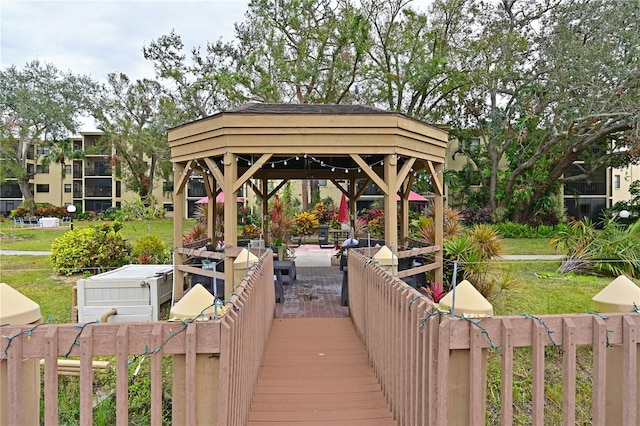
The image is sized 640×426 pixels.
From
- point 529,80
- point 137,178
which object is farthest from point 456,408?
point 137,178

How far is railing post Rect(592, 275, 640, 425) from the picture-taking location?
2049 mm

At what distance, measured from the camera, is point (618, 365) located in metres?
2.09

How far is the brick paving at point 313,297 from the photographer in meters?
5.88

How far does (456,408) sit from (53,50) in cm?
4075

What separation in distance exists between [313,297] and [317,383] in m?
3.46

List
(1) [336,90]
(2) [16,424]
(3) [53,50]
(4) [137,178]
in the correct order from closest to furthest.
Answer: (2) [16,424] → (1) [336,90] → (3) [53,50] → (4) [137,178]

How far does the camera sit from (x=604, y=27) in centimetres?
1481

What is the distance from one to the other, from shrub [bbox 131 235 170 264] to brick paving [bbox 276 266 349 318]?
3966 mm

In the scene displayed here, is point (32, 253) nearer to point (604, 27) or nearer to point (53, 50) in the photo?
point (604, 27)

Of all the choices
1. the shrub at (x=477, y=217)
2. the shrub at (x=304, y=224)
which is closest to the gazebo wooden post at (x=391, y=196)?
the shrub at (x=304, y=224)

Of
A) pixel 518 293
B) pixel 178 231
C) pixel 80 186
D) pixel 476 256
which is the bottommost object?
pixel 518 293

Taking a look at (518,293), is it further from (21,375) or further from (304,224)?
(304,224)

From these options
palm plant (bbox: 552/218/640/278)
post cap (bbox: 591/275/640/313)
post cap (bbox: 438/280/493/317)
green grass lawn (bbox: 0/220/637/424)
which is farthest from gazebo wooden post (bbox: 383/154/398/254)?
palm plant (bbox: 552/218/640/278)

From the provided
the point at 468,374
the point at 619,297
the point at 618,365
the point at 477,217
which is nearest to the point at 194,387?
the point at 468,374
